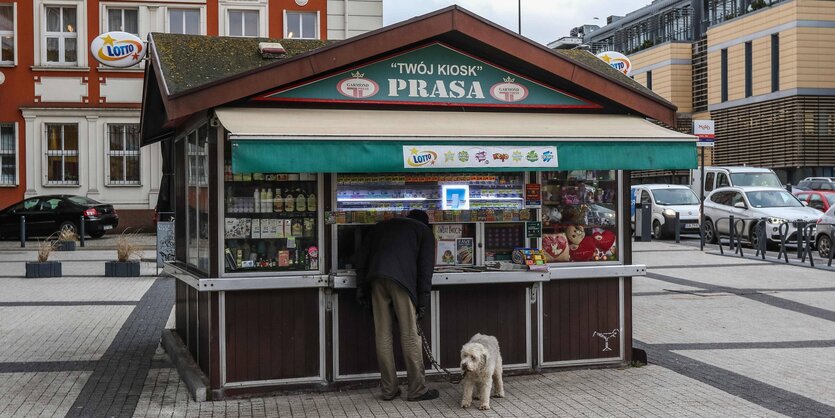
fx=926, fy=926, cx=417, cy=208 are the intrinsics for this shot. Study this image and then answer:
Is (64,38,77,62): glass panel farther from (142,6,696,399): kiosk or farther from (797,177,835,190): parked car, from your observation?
(797,177,835,190): parked car

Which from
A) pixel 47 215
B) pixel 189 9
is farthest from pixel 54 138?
pixel 189 9

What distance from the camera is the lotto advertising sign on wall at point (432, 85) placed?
27.3ft

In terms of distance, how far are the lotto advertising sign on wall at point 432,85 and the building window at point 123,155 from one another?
22.8m

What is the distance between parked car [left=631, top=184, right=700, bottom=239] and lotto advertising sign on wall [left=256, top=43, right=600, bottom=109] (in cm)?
1916

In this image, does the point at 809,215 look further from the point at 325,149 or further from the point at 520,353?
the point at 325,149

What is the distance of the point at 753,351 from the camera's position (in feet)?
32.8

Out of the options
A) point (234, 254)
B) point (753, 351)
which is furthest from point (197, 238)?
point (753, 351)

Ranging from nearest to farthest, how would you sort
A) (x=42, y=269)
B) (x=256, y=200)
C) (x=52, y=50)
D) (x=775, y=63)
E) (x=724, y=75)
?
(x=256, y=200) < (x=42, y=269) < (x=52, y=50) < (x=775, y=63) < (x=724, y=75)

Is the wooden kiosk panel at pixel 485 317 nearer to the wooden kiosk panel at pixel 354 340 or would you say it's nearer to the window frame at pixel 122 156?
the wooden kiosk panel at pixel 354 340

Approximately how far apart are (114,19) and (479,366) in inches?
1026

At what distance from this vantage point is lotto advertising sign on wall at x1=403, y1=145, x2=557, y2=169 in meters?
7.57

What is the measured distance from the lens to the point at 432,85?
8.62 metres

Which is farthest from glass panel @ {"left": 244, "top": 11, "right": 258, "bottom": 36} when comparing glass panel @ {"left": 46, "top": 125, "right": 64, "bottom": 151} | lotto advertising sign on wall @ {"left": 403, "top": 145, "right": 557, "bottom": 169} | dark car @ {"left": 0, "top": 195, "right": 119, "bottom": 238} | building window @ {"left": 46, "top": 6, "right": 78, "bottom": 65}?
lotto advertising sign on wall @ {"left": 403, "top": 145, "right": 557, "bottom": 169}

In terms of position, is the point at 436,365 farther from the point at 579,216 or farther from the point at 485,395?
the point at 579,216
